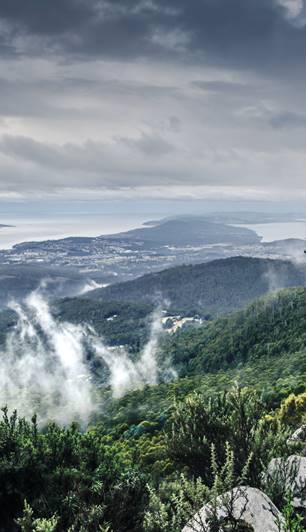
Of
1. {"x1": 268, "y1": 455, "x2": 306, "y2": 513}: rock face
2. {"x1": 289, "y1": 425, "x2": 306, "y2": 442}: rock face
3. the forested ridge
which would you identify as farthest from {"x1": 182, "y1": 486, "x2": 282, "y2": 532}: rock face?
{"x1": 289, "y1": 425, "x2": 306, "y2": 442}: rock face

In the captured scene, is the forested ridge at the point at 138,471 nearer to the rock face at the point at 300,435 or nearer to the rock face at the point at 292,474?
the rock face at the point at 292,474

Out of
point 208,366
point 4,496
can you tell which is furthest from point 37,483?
point 208,366

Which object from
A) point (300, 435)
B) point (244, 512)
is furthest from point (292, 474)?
point (300, 435)

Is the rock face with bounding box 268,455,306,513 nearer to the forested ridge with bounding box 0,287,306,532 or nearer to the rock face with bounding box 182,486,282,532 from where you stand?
the forested ridge with bounding box 0,287,306,532

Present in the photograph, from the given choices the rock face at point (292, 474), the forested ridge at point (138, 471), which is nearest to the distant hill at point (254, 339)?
the forested ridge at point (138, 471)

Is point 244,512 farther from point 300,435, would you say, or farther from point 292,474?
point 300,435

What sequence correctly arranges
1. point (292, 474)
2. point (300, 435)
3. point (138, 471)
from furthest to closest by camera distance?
point (300, 435) < point (138, 471) < point (292, 474)

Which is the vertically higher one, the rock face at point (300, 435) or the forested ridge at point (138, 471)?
the forested ridge at point (138, 471)
